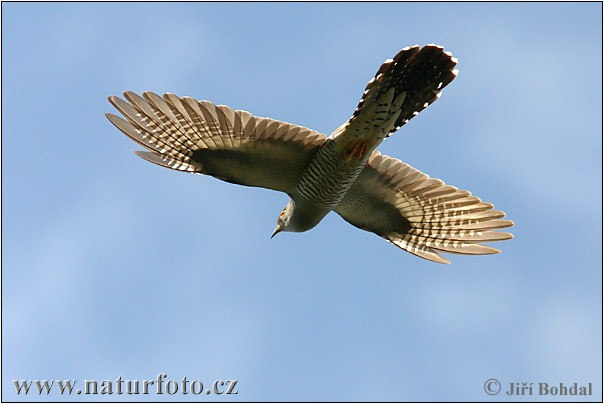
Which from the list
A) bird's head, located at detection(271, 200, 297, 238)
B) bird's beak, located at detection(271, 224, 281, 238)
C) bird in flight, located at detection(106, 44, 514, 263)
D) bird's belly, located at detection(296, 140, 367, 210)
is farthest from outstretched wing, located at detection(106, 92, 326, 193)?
bird's beak, located at detection(271, 224, 281, 238)

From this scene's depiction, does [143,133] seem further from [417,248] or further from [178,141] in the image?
[417,248]

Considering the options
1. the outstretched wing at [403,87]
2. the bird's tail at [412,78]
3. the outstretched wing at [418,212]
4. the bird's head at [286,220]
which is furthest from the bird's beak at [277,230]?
the bird's tail at [412,78]

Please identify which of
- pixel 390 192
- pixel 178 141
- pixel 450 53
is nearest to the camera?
pixel 450 53

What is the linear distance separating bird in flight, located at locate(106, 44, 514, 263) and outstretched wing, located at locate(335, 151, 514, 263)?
0.05ft

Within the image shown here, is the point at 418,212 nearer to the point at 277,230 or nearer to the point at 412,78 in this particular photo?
the point at 277,230

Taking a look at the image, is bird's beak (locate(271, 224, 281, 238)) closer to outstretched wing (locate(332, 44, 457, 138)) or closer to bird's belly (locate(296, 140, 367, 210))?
bird's belly (locate(296, 140, 367, 210))

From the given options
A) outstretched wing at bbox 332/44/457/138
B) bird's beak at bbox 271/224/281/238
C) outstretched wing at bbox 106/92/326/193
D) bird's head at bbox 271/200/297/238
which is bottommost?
bird's beak at bbox 271/224/281/238

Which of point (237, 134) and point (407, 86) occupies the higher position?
point (407, 86)

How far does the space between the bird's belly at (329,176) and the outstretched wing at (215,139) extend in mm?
137

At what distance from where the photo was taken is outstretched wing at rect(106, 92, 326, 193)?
1230cm

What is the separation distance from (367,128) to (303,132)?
0.81 metres

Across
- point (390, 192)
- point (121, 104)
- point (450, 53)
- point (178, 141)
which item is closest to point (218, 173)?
point (178, 141)

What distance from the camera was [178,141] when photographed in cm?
1271

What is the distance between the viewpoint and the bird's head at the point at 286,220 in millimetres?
13487
